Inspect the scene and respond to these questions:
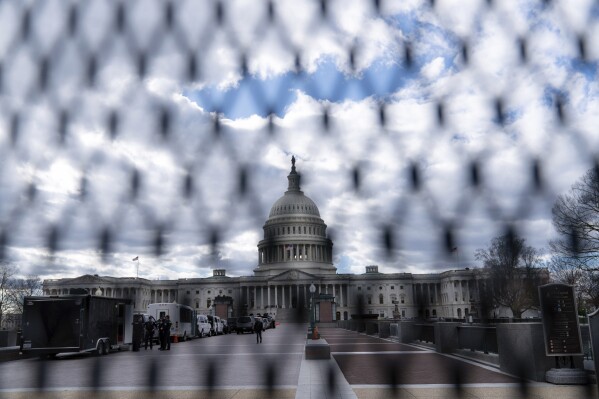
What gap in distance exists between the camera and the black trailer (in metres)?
16.5

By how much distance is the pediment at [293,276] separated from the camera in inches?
3971

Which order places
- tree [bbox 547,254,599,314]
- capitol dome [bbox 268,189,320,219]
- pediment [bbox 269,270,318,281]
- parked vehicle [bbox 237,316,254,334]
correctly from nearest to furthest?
1. capitol dome [bbox 268,189,320,219]
2. tree [bbox 547,254,599,314]
3. parked vehicle [bbox 237,316,254,334]
4. pediment [bbox 269,270,318,281]

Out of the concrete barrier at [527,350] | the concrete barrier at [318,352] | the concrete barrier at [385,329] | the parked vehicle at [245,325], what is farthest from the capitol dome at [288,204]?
the parked vehicle at [245,325]

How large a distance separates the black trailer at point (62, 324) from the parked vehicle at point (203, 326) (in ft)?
50.2

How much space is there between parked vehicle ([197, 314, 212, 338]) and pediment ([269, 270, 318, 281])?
6255cm

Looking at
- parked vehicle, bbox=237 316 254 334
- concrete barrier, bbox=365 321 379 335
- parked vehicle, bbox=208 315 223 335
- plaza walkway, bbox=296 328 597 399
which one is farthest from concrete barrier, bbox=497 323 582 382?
parked vehicle, bbox=237 316 254 334

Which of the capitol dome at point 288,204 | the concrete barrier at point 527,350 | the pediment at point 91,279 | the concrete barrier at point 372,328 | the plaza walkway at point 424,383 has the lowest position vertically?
the concrete barrier at point 372,328

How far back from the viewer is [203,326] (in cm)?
3534

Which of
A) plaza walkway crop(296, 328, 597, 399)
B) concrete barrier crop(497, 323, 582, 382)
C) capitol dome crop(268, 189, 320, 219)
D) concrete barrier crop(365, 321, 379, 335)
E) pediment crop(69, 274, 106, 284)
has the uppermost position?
capitol dome crop(268, 189, 320, 219)

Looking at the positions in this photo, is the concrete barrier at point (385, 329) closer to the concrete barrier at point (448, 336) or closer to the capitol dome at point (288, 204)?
the capitol dome at point (288, 204)

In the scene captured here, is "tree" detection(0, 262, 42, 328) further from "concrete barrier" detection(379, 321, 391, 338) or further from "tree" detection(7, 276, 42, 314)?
"concrete barrier" detection(379, 321, 391, 338)

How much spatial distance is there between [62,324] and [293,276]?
8442 centimetres

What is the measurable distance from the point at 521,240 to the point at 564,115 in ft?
3.11

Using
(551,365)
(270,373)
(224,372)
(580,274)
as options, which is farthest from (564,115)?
(580,274)
